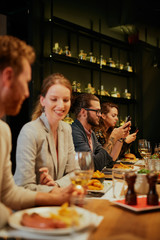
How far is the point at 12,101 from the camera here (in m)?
1.07

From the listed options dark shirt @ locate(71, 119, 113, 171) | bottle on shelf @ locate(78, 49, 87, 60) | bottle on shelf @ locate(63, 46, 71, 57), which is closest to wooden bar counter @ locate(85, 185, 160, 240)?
dark shirt @ locate(71, 119, 113, 171)

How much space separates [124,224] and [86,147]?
1.68 metres

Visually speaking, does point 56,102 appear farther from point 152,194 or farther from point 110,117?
point 110,117

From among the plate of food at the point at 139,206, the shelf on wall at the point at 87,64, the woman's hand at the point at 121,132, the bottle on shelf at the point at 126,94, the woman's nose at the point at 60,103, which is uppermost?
the shelf on wall at the point at 87,64

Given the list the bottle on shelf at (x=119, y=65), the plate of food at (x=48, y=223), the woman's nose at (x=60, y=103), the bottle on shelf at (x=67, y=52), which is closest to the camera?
the plate of food at (x=48, y=223)

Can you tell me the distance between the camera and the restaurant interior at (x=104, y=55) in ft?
4.28

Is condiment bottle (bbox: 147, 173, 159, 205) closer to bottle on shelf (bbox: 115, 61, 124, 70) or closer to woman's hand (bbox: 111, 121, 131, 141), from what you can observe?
woman's hand (bbox: 111, 121, 131, 141)

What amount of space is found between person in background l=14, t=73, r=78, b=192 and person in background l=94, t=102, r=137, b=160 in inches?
43.6

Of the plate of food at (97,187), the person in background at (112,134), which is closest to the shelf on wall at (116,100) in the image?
the person in background at (112,134)

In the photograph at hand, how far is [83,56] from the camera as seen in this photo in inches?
189

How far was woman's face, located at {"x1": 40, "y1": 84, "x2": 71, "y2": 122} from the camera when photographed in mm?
1874

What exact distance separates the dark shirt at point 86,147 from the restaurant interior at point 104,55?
0.76 metres

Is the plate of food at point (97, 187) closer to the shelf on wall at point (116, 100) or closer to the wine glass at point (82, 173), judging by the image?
the wine glass at point (82, 173)

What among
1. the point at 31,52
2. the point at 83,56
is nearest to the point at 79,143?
the point at 31,52
